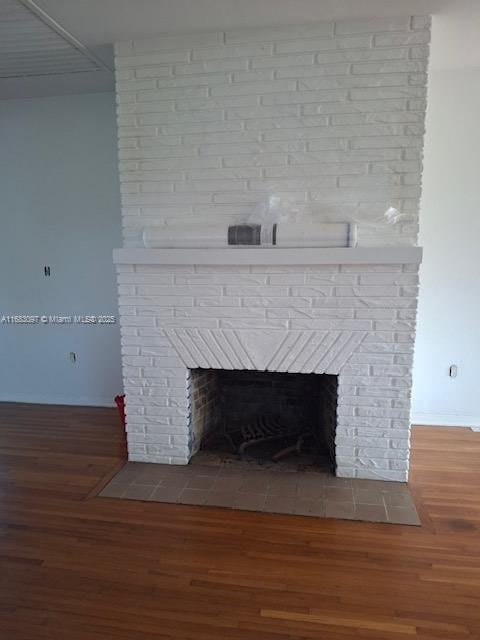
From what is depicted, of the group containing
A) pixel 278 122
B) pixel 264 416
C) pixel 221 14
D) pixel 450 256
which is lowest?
pixel 264 416

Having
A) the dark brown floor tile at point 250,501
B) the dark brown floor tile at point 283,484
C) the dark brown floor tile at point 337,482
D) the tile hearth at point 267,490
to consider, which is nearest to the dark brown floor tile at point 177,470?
the tile hearth at point 267,490

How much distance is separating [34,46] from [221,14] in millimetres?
1173

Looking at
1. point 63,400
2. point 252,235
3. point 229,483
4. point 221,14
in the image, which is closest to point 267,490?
point 229,483

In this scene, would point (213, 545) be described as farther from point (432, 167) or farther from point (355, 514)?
point (432, 167)

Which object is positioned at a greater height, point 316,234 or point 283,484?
point 316,234

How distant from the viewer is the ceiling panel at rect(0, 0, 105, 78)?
2.10 metres

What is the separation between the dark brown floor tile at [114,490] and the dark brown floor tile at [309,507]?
94 cm

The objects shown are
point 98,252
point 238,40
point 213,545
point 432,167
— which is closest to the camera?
point 213,545

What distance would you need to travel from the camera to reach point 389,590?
1597 millimetres

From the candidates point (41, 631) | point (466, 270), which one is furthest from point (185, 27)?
point (41, 631)

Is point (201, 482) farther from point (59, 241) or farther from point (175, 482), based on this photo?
point (59, 241)

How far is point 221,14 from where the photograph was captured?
206 centimetres

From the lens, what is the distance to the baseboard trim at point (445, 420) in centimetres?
311

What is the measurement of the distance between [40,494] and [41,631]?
95 centimetres
